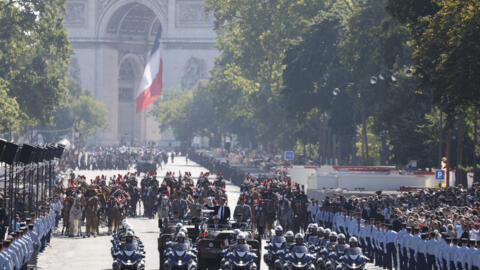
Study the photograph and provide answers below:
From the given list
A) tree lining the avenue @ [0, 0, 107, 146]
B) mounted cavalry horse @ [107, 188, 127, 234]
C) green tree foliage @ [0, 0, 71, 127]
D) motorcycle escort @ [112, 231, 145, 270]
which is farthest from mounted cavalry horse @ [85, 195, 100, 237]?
green tree foliage @ [0, 0, 71, 127]

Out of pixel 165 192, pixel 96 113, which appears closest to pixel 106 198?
pixel 165 192

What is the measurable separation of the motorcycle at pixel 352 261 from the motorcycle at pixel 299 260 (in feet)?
2.36

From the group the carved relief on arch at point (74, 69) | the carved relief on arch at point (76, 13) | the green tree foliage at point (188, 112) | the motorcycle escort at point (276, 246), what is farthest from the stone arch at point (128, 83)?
the motorcycle escort at point (276, 246)

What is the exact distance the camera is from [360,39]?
243ft

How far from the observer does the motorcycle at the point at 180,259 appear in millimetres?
29188

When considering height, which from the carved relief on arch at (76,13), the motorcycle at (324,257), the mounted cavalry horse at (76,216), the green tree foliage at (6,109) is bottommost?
the motorcycle at (324,257)

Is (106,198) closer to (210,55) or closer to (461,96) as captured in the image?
(461,96)

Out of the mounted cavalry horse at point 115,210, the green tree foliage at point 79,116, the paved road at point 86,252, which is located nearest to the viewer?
the paved road at point 86,252

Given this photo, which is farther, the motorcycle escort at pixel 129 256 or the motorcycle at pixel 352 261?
the motorcycle escort at pixel 129 256

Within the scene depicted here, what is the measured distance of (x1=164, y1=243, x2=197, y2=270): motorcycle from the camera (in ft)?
95.8

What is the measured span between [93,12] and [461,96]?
137085 mm

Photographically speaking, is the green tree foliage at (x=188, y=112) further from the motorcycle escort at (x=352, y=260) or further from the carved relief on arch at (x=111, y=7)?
the motorcycle escort at (x=352, y=260)

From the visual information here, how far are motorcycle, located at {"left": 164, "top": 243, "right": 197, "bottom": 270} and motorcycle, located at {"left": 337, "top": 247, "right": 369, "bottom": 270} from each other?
3.56 meters

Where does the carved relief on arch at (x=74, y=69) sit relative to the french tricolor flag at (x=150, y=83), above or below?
above
